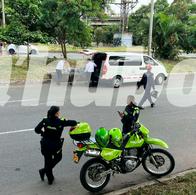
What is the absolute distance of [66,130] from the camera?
9180 millimetres

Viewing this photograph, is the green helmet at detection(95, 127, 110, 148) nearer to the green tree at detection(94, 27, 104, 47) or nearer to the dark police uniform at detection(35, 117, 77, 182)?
the dark police uniform at detection(35, 117, 77, 182)

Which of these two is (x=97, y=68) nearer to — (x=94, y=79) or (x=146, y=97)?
(x=94, y=79)

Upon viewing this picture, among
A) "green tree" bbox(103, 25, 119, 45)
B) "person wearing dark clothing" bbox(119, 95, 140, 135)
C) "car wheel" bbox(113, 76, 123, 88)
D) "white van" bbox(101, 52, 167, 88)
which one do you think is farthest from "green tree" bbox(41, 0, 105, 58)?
"green tree" bbox(103, 25, 119, 45)

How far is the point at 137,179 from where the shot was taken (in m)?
6.38

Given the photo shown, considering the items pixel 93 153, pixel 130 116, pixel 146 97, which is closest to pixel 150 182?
pixel 93 153

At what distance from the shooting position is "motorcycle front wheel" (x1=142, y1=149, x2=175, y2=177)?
633 centimetres

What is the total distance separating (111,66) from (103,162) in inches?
435

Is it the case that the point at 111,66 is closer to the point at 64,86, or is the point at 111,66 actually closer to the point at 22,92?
the point at 64,86

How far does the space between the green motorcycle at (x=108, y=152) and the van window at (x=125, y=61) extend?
10655mm

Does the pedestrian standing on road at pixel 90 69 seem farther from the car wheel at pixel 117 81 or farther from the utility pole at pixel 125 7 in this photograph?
the utility pole at pixel 125 7

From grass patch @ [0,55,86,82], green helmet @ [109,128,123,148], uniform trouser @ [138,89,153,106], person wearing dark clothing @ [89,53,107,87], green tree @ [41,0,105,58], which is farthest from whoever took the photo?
green tree @ [41,0,105,58]

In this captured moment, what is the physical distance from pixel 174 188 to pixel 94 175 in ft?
4.38

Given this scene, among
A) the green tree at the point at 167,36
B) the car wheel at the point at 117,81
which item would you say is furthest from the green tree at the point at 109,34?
the car wheel at the point at 117,81

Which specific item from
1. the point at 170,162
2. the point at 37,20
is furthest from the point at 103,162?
the point at 37,20
